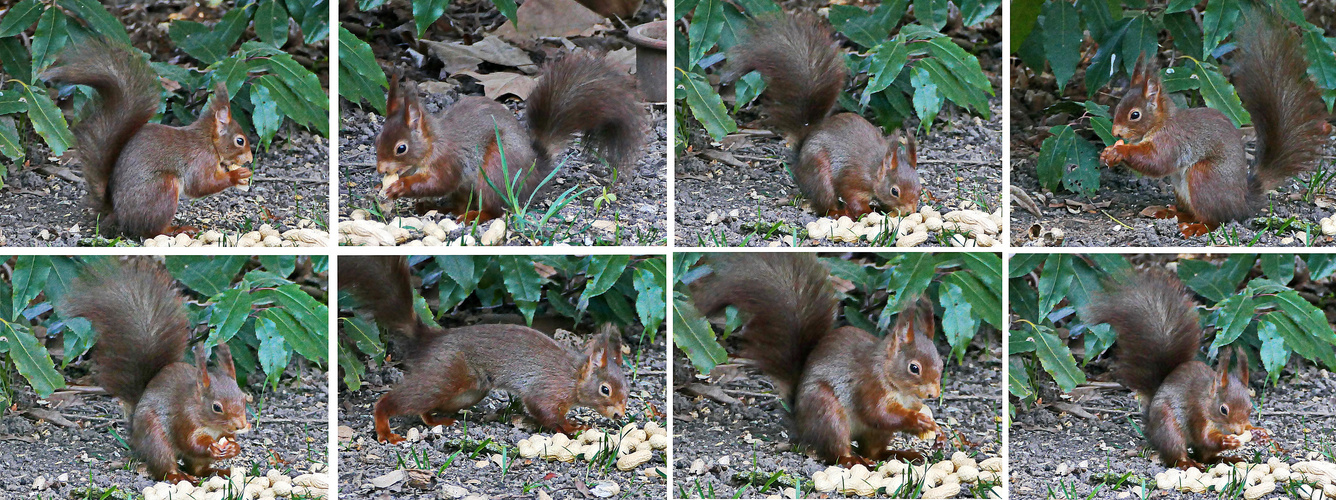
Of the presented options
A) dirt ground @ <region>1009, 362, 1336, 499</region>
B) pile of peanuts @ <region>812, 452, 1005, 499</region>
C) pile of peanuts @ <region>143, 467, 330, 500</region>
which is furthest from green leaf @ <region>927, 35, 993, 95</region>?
pile of peanuts @ <region>143, 467, 330, 500</region>

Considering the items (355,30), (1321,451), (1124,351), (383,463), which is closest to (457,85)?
(355,30)

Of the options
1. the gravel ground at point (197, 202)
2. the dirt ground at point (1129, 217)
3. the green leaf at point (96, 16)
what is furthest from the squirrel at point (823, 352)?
the green leaf at point (96, 16)

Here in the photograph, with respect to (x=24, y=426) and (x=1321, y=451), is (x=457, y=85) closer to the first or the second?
(x=24, y=426)

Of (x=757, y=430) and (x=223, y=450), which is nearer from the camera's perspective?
(x=223, y=450)

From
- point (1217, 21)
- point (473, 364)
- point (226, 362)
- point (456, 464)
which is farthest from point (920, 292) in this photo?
point (226, 362)

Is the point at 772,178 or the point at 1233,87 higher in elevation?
the point at 1233,87

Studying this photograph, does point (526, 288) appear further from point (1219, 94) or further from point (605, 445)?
point (1219, 94)
